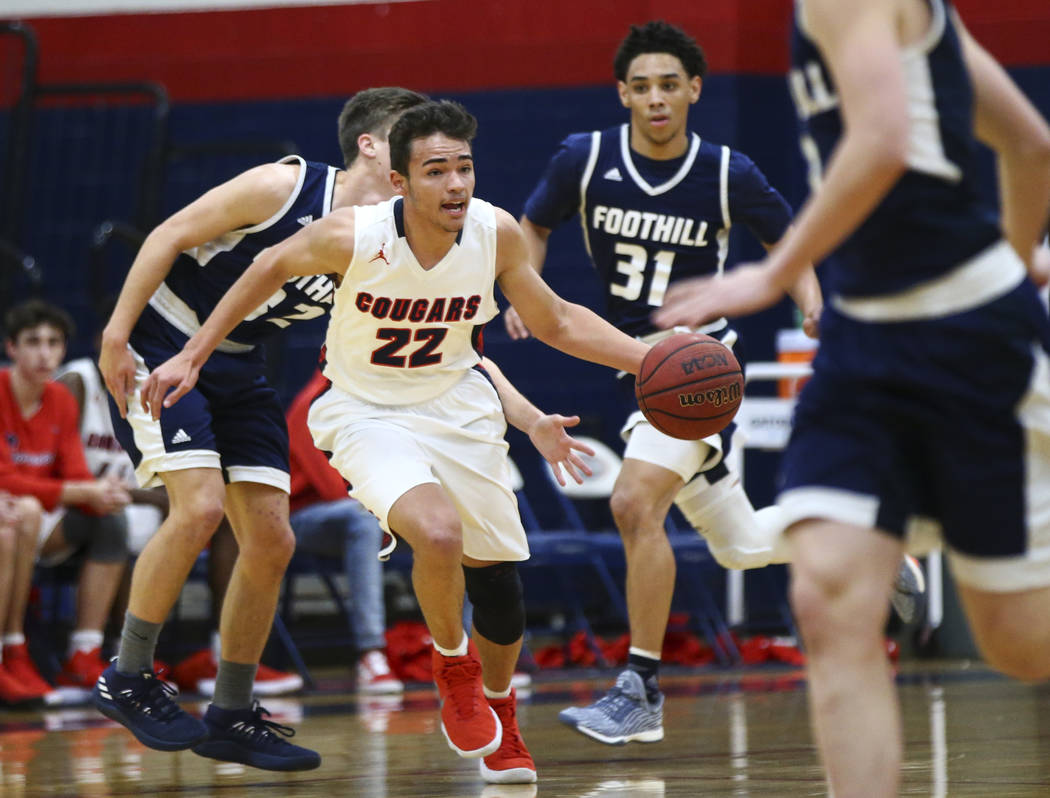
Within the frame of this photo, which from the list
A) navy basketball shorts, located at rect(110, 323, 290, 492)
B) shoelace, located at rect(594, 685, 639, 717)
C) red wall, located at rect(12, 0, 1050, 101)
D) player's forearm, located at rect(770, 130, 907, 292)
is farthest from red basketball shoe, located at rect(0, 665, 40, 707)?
player's forearm, located at rect(770, 130, 907, 292)

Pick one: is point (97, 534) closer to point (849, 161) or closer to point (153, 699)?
point (153, 699)

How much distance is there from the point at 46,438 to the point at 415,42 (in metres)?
3.63

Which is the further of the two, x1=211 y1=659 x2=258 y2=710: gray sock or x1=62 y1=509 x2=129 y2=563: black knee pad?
x1=62 y1=509 x2=129 y2=563: black knee pad

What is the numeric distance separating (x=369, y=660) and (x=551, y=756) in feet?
8.94

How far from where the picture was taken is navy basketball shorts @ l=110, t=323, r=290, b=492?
4758 mm

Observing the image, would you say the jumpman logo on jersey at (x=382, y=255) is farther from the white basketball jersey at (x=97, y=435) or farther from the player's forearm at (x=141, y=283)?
the white basketball jersey at (x=97, y=435)

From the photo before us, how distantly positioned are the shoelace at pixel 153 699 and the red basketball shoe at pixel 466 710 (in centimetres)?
90

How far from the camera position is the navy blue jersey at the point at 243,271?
4793mm

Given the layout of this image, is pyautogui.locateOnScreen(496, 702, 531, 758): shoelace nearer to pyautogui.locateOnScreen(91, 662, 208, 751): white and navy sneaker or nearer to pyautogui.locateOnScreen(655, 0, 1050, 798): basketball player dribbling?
pyautogui.locateOnScreen(91, 662, 208, 751): white and navy sneaker

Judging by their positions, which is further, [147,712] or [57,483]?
[57,483]

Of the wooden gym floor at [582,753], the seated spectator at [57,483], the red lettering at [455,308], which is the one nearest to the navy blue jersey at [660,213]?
the red lettering at [455,308]

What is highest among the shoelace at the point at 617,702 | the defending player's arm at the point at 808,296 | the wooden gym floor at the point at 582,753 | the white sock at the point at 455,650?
the defending player's arm at the point at 808,296

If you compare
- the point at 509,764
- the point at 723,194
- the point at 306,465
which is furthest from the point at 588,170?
the point at 306,465

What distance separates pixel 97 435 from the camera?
7953 millimetres
